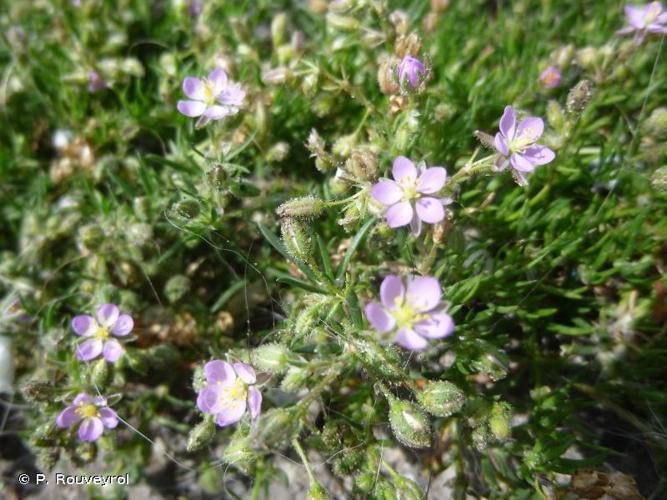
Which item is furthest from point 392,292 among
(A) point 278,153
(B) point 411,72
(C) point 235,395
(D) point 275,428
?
(A) point 278,153

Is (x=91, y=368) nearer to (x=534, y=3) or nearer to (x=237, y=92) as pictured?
(x=237, y=92)

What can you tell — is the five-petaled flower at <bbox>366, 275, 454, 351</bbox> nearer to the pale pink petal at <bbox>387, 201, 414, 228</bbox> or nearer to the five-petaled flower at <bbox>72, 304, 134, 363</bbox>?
the pale pink petal at <bbox>387, 201, 414, 228</bbox>

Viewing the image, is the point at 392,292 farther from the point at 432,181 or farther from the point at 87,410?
the point at 87,410

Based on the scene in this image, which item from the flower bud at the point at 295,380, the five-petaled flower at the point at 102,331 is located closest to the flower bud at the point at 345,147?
the flower bud at the point at 295,380

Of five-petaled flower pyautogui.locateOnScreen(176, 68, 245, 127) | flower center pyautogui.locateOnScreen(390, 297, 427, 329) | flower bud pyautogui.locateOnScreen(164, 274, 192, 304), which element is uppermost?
five-petaled flower pyautogui.locateOnScreen(176, 68, 245, 127)

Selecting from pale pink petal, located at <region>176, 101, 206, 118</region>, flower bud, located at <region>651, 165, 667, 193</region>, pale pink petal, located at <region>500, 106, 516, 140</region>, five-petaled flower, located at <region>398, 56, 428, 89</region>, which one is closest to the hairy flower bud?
five-petaled flower, located at <region>398, 56, 428, 89</region>

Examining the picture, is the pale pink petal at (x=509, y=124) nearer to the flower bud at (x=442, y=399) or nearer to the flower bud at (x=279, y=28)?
the flower bud at (x=442, y=399)

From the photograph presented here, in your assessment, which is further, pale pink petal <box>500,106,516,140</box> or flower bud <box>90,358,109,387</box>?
flower bud <box>90,358,109,387</box>

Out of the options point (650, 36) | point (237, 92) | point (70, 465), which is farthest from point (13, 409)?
point (650, 36)
